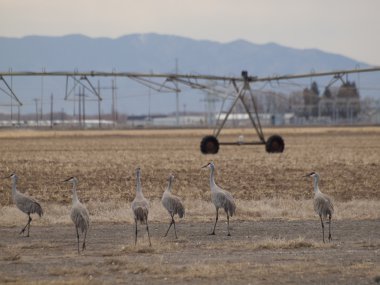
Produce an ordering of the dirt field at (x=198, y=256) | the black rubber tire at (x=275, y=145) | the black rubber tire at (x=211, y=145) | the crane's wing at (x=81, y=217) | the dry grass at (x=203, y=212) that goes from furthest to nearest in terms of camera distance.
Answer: the black rubber tire at (x=275, y=145), the black rubber tire at (x=211, y=145), the dry grass at (x=203, y=212), the crane's wing at (x=81, y=217), the dirt field at (x=198, y=256)

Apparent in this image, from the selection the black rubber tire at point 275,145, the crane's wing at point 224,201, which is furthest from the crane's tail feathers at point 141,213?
the black rubber tire at point 275,145

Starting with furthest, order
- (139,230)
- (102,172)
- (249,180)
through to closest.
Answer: (102,172)
(249,180)
(139,230)

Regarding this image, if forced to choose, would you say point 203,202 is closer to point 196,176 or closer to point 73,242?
→ point 73,242

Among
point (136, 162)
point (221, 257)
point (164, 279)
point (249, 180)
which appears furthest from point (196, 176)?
point (164, 279)

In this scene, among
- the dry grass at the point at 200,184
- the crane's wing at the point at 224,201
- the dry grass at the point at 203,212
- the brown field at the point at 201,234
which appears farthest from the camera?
the dry grass at the point at 200,184

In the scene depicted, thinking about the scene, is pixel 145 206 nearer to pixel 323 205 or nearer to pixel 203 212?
pixel 323 205

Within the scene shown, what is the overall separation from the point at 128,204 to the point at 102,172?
14.2 meters

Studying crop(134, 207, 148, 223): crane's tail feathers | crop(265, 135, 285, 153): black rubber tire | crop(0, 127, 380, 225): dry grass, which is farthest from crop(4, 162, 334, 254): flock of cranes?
crop(265, 135, 285, 153): black rubber tire

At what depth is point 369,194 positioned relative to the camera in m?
31.7

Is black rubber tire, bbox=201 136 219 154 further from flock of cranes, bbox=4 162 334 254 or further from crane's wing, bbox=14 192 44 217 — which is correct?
crane's wing, bbox=14 192 44 217

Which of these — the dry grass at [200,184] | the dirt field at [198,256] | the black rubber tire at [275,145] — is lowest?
the dry grass at [200,184]

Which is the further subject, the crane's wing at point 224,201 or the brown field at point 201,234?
the crane's wing at point 224,201

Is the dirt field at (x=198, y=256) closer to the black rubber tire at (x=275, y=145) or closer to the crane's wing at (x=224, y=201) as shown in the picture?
the crane's wing at (x=224, y=201)

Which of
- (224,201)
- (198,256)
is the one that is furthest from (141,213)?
(224,201)
